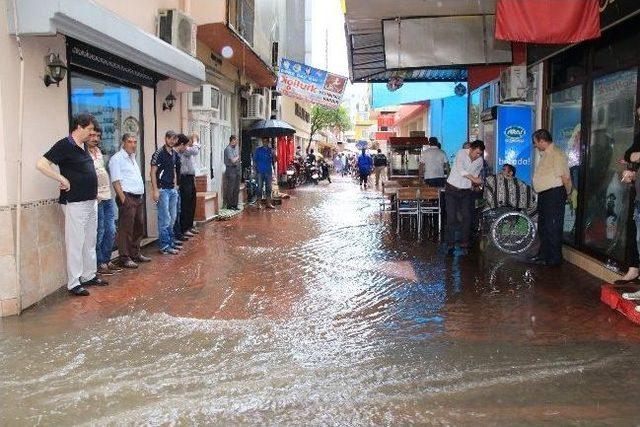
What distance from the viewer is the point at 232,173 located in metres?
14.8

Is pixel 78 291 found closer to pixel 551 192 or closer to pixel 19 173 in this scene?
pixel 19 173

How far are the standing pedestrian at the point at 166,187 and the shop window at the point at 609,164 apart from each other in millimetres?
5622

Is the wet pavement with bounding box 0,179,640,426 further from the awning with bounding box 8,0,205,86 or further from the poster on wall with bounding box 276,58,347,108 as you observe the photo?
the poster on wall with bounding box 276,58,347,108

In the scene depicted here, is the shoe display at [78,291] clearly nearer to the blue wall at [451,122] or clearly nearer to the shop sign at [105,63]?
the shop sign at [105,63]

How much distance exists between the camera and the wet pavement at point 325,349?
3711 mm

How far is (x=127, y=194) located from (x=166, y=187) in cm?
Answer: 107

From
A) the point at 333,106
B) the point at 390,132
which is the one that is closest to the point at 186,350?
the point at 333,106

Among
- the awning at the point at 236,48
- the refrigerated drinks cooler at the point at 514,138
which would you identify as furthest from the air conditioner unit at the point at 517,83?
the awning at the point at 236,48

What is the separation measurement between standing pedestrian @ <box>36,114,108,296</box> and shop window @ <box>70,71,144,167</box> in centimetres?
112

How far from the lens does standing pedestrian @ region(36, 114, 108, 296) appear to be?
6.05 meters

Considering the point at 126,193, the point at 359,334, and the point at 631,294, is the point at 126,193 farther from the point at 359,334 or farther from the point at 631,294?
the point at 631,294

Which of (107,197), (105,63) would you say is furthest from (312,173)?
(107,197)

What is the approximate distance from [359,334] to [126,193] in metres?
3.94

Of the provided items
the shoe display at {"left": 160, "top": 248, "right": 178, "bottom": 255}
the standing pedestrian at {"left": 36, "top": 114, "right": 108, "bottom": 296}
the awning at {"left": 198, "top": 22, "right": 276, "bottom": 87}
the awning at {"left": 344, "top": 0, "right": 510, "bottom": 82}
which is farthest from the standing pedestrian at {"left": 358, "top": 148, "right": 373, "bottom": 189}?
the standing pedestrian at {"left": 36, "top": 114, "right": 108, "bottom": 296}
